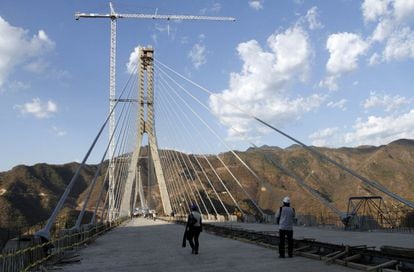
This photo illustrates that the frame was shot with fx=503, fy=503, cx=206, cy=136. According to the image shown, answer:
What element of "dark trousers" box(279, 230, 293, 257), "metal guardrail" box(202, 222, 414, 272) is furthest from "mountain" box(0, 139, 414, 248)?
"dark trousers" box(279, 230, 293, 257)

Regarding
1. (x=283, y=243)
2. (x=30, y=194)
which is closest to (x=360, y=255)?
(x=283, y=243)

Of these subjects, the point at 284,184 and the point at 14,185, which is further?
the point at 284,184

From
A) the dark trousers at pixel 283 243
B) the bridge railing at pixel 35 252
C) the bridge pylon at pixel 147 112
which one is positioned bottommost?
the bridge railing at pixel 35 252

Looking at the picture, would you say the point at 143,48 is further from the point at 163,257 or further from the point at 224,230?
the point at 163,257

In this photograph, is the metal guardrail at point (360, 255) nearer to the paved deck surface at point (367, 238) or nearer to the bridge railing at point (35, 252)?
the paved deck surface at point (367, 238)

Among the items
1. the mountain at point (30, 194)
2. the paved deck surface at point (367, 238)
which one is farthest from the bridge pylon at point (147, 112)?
the mountain at point (30, 194)

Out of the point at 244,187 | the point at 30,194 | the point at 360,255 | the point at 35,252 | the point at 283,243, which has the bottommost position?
the point at 35,252

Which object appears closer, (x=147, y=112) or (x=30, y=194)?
(x=147, y=112)

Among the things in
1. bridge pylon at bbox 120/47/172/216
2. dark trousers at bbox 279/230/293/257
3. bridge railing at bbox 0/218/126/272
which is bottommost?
bridge railing at bbox 0/218/126/272

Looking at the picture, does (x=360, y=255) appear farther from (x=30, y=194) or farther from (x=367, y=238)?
(x=30, y=194)

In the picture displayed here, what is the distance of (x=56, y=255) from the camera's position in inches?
523

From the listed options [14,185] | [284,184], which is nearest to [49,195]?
[14,185]

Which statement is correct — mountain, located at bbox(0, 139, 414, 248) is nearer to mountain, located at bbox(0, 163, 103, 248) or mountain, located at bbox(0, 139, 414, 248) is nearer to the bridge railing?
mountain, located at bbox(0, 163, 103, 248)

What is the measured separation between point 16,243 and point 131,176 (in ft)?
144
